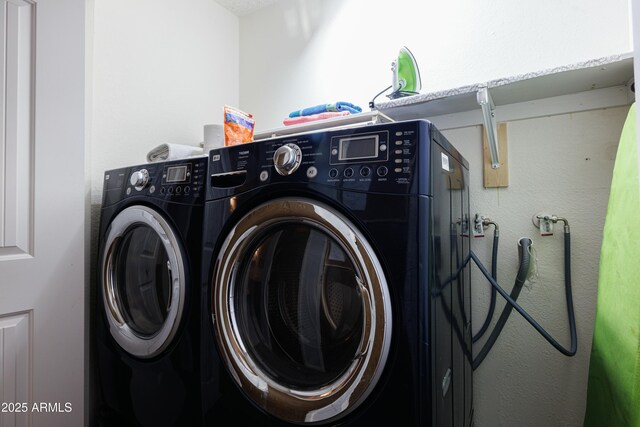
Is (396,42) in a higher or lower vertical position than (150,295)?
higher

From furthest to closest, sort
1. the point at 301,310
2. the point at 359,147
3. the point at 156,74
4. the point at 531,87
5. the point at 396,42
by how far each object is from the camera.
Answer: the point at 156,74 → the point at 396,42 → the point at 531,87 → the point at 301,310 → the point at 359,147

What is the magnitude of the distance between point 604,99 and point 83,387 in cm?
228

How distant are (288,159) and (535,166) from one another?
1.04 meters

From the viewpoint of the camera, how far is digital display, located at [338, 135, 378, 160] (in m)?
0.77

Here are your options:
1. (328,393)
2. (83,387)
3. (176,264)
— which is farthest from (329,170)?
(83,387)

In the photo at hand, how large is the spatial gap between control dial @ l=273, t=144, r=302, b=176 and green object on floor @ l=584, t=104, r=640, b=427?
866 millimetres

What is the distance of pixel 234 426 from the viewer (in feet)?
3.00

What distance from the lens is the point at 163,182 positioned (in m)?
1.21

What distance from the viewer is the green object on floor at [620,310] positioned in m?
0.77

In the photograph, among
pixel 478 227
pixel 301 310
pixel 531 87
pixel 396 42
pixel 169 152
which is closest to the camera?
pixel 301 310

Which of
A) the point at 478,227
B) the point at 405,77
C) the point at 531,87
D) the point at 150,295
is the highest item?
the point at 405,77

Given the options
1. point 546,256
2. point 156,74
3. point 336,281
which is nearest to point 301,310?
point 336,281

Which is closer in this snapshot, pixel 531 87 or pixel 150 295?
pixel 531 87

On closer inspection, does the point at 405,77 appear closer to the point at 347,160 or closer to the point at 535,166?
the point at 535,166
